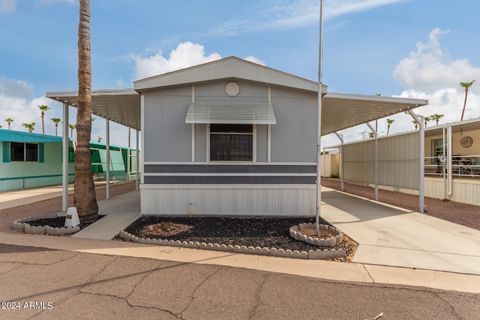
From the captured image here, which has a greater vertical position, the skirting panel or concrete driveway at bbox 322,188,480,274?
the skirting panel

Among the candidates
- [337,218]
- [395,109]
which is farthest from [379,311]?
[395,109]

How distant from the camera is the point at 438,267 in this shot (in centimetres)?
453

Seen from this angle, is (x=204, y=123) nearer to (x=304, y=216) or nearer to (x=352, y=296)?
(x=304, y=216)

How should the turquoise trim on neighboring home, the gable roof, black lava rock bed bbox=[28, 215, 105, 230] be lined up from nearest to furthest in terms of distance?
black lava rock bed bbox=[28, 215, 105, 230], the gable roof, the turquoise trim on neighboring home

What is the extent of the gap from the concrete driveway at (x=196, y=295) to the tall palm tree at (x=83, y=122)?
2.58m

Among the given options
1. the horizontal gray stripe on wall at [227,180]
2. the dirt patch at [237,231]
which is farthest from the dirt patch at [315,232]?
the horizontal gray stripe on wall at [227,180]

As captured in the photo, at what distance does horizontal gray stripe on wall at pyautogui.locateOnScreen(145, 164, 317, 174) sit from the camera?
24.4 ft

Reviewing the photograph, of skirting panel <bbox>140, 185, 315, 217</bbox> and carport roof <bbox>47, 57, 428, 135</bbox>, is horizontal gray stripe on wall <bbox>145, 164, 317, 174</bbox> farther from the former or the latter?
carport roof <bbox>47, 57, 428, 135</bbox>

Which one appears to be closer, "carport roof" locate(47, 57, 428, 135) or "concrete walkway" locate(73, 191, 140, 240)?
"concrete walkway" locate(73, 191, 140, 240)

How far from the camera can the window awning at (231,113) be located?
709 cm

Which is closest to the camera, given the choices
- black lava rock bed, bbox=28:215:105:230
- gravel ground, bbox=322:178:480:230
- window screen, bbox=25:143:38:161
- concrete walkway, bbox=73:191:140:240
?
concrete walkway, bbox=73:191:140:240

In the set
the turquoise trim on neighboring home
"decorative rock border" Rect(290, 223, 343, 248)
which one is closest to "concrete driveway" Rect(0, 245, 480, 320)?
"decorative rock border" Rect(290, 223, 343, 248)

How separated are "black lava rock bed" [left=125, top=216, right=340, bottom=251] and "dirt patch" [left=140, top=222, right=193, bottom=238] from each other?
0.38ft

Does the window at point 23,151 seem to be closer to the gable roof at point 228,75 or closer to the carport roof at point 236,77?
the carport roof at point 236,77
